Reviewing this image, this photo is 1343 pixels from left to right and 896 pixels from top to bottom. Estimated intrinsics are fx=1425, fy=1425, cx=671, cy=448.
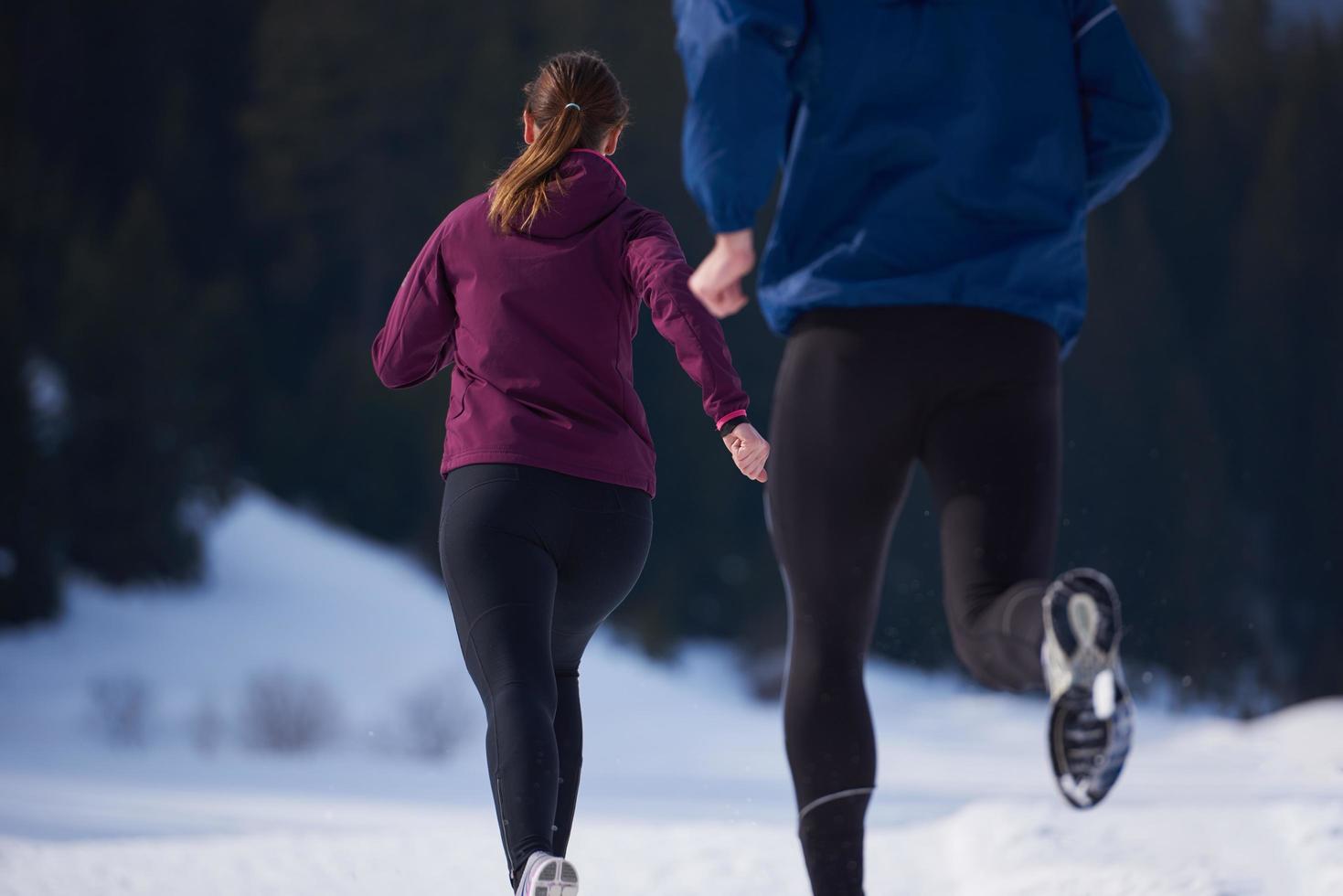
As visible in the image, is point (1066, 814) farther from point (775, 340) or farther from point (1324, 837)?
point (775, 340)

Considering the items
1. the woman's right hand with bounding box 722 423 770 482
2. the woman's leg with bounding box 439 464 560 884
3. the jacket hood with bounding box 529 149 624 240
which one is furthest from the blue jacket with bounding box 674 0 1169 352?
the woman's leg with bounding box 439 464 560 884

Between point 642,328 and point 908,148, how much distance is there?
47.6ft

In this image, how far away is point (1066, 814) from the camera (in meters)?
3.00

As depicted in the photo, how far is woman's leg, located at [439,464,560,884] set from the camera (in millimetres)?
1891

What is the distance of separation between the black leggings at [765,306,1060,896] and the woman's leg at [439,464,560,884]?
401 millimetres

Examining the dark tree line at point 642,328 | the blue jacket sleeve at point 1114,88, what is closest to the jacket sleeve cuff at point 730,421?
the blue jacket sleeve at point 1114,88

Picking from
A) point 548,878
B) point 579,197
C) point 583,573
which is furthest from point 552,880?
point 579,197

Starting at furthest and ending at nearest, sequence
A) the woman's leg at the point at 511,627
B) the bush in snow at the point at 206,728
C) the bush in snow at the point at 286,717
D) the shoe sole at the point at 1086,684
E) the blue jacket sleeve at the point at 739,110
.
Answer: the bush in snow at the point at 286,717 → the bush in snow at the point at 206,728 → the woman's leg at the point at 511,627 → the blue jacket sleeve at the point at 739,110 → the shoe sole at the point at 1086,684

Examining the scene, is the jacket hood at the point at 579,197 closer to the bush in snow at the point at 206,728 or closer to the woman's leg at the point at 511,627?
the woman's leg at the point at 511,627

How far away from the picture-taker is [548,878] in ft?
5.82

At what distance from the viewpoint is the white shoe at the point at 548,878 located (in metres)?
1.77

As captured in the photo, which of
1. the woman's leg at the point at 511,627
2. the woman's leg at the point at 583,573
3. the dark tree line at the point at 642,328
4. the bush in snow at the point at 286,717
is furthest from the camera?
the dark tree line at the point at 642,328

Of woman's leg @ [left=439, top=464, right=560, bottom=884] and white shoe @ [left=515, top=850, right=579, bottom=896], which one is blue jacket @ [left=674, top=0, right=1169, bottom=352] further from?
white shoe @ [left=515, top=850, right=579, bottom=896]

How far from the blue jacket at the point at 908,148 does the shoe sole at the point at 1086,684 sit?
0.36 m
